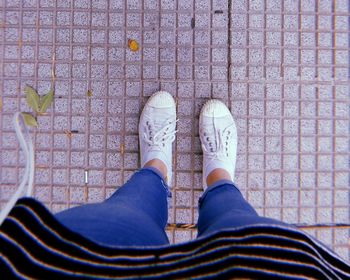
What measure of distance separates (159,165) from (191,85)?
401mm

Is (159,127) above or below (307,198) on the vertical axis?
above

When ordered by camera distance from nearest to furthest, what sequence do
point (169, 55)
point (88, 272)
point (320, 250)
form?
point (88, 272) → point (320, 250) → point (169, 55)

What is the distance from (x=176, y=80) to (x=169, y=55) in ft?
0.39

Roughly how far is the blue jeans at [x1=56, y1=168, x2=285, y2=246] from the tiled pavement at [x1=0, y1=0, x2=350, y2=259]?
0.37 meters

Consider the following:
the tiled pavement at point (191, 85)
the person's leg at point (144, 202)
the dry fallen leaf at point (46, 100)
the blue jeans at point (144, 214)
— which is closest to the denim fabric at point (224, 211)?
the blue jeans at point (144, 214)

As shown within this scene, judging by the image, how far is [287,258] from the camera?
0.90m

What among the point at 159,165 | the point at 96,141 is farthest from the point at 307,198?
the point at 96,141

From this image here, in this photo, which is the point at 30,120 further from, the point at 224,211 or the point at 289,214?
the point at 289,214

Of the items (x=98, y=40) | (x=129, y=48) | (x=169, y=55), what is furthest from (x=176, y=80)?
(x=98, y=40)

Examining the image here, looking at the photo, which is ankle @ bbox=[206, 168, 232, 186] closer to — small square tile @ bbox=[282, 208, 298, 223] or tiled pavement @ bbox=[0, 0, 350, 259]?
tiled pavement @ bbox=[0, 0, 350, 259]

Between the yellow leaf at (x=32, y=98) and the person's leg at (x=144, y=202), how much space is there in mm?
482

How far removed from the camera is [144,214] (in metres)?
1.19

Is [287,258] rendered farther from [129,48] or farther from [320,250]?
[129,48]

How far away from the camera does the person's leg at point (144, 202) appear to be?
3.24ft
